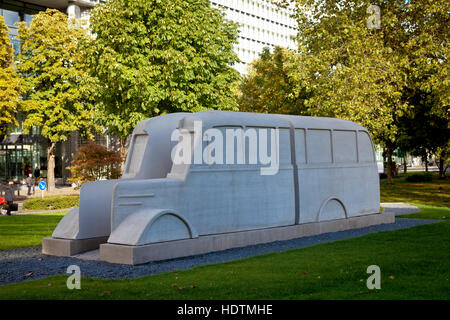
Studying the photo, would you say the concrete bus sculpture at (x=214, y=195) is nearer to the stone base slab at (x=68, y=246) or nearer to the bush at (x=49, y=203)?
the stone base slab at (x=68, y=246)

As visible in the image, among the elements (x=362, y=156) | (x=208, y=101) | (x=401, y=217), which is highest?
(x=208, y=101)

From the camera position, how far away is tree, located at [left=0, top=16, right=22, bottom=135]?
100 feet

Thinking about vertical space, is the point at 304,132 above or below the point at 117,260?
above

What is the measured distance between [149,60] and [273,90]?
34.5ft

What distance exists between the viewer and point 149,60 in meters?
27.9

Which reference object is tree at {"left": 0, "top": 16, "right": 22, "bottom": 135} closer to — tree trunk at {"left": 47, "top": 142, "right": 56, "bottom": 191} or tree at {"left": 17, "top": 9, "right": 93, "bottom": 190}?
tree at {"left": 17, "top": 9, "right": 93, "bottom": 190}

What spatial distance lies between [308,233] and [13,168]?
41.3 m

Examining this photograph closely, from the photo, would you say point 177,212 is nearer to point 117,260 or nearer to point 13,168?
point 117,260

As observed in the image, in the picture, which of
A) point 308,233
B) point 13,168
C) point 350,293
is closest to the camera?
point 350,293

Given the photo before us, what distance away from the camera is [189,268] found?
9492 mm

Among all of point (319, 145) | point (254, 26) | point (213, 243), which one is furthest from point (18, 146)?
point (254, 26)

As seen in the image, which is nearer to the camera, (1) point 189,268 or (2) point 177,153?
(1) point 189,268

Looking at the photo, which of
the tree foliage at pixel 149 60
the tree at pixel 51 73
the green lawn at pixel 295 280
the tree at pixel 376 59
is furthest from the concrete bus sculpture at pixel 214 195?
the tree at pixel 51 73
